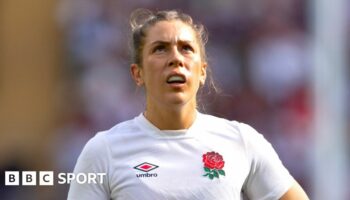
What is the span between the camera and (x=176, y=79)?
8.33 feet

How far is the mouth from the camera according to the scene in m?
2.54

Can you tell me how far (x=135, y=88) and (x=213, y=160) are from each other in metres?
3.24

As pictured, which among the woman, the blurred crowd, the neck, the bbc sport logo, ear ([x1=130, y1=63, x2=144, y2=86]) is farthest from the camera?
the blurred crowd

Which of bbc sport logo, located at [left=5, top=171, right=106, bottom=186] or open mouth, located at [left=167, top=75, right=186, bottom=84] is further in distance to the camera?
bbc sport logo, located at [left=5, top=171, right=106, bottom=186]

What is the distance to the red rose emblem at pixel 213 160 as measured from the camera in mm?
2498

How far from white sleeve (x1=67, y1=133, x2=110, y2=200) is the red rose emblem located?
11.8 inches

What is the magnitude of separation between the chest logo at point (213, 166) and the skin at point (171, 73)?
140 mm

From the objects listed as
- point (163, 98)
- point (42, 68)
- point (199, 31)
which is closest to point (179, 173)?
point (163, 98)

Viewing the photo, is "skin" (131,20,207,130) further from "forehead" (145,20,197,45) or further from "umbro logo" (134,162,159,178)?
"umbro logo" (134,162,159,178)

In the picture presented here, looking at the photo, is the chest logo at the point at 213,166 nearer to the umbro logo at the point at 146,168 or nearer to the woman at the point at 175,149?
the woman at the point at 175,149

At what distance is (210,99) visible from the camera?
5.40 metres

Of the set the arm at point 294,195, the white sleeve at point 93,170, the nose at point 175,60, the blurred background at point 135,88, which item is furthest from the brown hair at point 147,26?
the blurred background at point 135,88

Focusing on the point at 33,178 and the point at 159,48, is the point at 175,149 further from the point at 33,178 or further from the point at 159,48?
the point at 33,178

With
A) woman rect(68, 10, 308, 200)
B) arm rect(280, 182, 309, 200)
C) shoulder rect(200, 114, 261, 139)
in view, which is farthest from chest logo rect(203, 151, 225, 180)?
arm rect(280, 182, 309, 200)
